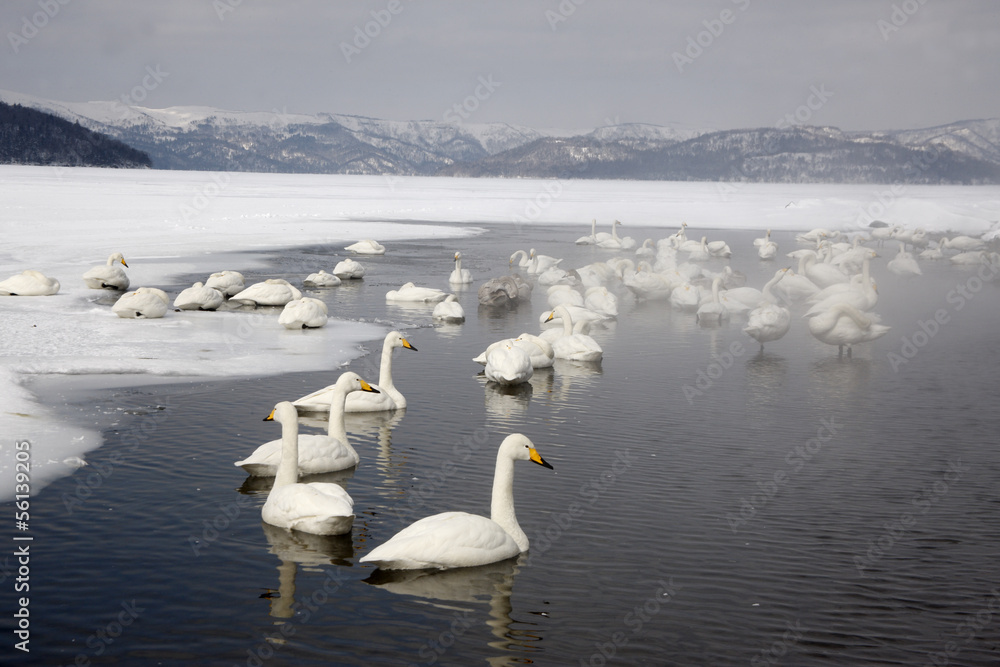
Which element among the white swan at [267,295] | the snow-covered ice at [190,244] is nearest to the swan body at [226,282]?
the white swan at [267,295]

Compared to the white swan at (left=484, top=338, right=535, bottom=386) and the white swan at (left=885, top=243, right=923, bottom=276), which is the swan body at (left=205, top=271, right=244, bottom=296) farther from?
the white swan at (left=885, top=243, right=923, bottom=276)

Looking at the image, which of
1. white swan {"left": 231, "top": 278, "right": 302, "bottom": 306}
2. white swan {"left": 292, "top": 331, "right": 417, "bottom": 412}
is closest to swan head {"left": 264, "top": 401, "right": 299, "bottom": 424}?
white swan {"left": 292, "top": 331, "right": 417, "bottom": 412}

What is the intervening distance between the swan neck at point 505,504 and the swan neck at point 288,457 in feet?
7.01

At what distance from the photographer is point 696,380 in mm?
15453

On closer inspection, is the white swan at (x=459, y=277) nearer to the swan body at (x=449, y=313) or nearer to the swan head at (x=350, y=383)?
the swan body at (x=449, y=313)

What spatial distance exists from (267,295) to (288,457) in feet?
43.1

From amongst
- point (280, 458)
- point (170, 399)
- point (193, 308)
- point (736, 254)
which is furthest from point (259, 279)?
point (736, 254)

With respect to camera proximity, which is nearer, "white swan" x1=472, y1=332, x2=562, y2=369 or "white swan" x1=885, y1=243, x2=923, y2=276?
"white swan" x1=472, y1=332, x2=562, y2=369

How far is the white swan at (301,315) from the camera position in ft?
60.7

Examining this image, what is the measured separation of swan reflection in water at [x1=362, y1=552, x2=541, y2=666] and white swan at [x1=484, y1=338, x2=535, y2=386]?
6.24m

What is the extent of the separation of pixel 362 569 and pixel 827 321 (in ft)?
41.4

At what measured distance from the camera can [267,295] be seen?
21672 mm

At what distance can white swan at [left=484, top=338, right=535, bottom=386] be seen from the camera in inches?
561

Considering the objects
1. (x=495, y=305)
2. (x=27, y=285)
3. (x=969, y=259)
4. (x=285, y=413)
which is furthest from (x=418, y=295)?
(x=969, y=259)
